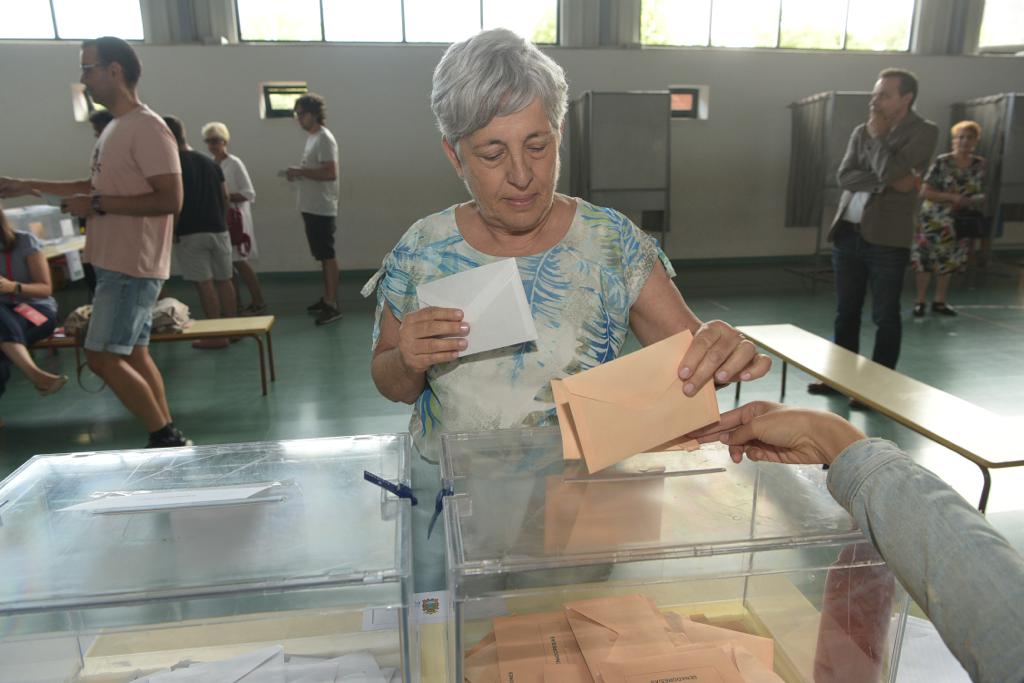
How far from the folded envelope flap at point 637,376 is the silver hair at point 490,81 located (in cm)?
54

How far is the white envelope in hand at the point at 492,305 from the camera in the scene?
3.72 ft

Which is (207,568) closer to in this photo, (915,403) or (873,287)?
(915,403)

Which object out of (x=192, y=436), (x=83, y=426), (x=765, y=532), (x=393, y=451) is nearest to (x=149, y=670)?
(x=393, y=451)

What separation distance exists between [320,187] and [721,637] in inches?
244

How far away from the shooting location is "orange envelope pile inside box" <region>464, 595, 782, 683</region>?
92 cm

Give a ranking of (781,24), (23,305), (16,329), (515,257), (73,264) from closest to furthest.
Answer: (515,257), (16,329), (23,305), (73,264), (781,24)

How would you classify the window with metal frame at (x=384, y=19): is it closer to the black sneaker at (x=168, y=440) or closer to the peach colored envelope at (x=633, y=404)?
the black sneaker at (x=168, y=440)

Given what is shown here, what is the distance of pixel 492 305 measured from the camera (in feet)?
3.76

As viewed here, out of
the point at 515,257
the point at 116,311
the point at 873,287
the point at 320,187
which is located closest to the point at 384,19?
the point at 320,187

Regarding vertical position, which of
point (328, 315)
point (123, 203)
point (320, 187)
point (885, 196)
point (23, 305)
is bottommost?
point (328, 315)

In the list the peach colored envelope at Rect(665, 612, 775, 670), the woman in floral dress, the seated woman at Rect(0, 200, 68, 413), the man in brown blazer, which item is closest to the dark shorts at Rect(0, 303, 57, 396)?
the seated woman at Rect(0, 200, 68, 413)

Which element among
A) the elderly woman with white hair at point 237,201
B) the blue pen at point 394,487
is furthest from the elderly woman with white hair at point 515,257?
the elderly woman with white hair at point 237,201

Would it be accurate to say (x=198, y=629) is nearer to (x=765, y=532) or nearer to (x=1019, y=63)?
(x=765, y=532)

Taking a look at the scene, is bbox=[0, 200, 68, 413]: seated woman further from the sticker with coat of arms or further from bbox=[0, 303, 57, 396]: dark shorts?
the sticker with coat of arms
